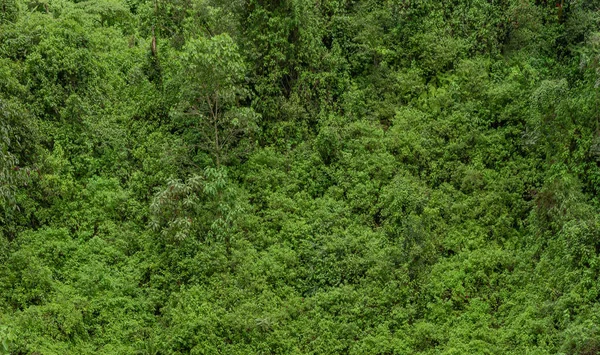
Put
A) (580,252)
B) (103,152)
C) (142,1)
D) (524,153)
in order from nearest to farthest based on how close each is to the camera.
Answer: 1. (580,252)
2. (524,153)
3. (103,152)
4. (142,1)

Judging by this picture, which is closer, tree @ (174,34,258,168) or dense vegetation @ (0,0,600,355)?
dense vegetation @ (0,0,600,355)

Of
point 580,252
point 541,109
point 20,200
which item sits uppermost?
point 541,109

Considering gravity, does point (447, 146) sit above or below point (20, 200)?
above

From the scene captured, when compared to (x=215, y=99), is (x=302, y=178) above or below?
below

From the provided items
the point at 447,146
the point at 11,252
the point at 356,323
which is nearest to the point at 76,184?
the point at 11,252

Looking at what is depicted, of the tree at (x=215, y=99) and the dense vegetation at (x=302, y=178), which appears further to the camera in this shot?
the tree at (x=215, y=99)

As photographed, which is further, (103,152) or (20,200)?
(103,152)

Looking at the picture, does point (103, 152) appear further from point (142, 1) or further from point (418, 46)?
point (418, 46)

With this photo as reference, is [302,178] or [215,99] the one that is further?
[302,178]
